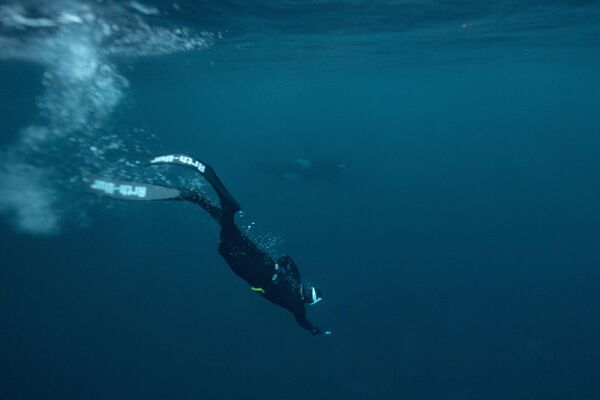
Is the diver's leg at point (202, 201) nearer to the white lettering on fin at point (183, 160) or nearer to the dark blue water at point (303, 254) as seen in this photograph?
the white lettering on fin at point (183, 160)

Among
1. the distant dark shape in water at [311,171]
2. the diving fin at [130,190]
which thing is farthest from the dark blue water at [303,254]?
the diving fin at [130,190]

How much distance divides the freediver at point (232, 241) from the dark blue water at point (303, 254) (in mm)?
→ 3034

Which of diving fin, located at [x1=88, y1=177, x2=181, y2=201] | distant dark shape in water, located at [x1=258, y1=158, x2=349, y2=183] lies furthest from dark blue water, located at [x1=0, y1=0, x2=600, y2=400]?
diving fin, located at [x1=88, y1=177, x2=181, y2=201]

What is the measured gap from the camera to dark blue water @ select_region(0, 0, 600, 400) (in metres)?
12.4

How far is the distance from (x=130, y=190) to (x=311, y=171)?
2324 cm

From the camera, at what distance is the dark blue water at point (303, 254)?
1237 centimetres

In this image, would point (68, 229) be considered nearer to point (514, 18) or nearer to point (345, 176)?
point (345, 176)

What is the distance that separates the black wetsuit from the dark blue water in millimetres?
3312

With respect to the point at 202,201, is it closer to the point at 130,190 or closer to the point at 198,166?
the point at 198,166

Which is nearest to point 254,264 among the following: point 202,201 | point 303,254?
point 202,201

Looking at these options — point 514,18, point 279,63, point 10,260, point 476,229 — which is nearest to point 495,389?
point 476,229

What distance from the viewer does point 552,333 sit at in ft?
44.1

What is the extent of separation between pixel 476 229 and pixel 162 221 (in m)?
17.1

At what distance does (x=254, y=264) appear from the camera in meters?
6.27
